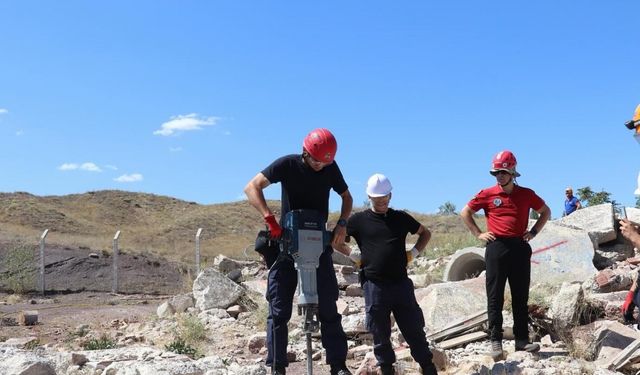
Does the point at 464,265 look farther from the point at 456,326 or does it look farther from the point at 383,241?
the point at 383,241

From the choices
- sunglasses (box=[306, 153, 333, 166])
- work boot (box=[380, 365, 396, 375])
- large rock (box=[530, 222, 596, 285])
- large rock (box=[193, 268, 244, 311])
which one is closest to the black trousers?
work boot (box=[380, 365, 396, 375])

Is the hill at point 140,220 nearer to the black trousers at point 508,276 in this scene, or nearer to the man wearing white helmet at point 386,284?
the black trousers at point 508,276

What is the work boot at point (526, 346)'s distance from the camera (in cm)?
596

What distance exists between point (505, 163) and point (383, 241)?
1681mm

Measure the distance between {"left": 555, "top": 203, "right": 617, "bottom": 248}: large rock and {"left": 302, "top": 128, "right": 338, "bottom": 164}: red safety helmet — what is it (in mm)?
7558

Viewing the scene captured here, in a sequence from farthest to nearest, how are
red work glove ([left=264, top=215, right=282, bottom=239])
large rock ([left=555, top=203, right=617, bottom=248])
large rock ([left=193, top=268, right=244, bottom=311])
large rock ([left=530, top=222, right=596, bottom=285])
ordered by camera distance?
1. large rock ([left=555, top=203, right=617, bottom=248])
2. large rock ([left=530, top=222, right=596, bottom=285])
3. large rock ([left=193, top=268, right=244, bottom=311])
4. red work glove ([left=264, top=215, right=282, bottom=239])

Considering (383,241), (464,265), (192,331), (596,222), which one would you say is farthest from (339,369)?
(596,222)

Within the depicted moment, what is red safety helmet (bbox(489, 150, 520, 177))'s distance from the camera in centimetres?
616

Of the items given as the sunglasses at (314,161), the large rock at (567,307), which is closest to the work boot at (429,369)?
the sunglasses at (314,161)

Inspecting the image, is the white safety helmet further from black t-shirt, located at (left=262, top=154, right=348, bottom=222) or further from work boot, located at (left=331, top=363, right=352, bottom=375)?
work boot, located at (left=331, top=363, right=352, bottom=375)

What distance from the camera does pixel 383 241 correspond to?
5168 mm

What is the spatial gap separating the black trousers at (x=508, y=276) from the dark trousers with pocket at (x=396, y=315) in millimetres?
1175

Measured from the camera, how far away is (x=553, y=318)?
6.74 m

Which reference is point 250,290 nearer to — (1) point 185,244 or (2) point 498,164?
(2) point 498,164
